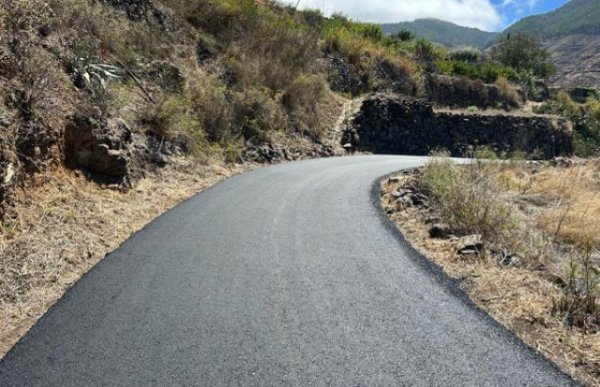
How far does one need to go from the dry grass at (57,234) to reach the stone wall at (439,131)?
13476 mm

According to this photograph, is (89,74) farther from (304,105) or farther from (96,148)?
(304,105)

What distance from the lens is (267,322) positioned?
14.0 ft

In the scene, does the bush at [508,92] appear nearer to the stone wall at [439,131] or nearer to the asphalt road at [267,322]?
the stone wall at [439,131]

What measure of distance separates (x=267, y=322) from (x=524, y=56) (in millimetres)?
57257

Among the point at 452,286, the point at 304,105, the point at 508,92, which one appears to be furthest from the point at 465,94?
the point at 452,286

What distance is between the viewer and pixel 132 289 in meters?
4.93

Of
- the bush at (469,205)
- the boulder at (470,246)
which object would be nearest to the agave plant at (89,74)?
the bush at (469,205)

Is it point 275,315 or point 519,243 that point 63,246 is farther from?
point 519,243

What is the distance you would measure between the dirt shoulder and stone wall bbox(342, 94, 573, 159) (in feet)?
→ 38.4

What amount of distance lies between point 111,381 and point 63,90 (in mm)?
6499

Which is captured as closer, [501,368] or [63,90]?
[501,368]

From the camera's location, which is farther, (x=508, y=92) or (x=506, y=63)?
(x=506, y=63)

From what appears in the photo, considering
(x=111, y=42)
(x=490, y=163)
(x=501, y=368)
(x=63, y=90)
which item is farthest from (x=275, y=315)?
(x=111, y=42)

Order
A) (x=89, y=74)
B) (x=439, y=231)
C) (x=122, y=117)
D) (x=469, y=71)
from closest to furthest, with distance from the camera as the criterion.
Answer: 1. (x=439, y=231)
2. (x=89, y=74)
3. (x=122, y=117)
4. (x=469, y=71)
